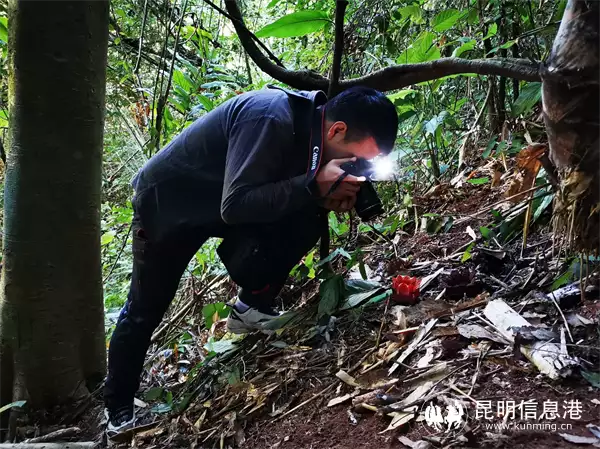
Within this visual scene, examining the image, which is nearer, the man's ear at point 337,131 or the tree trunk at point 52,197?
the man's ear at point 337,131

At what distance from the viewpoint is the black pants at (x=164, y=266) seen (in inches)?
72.0

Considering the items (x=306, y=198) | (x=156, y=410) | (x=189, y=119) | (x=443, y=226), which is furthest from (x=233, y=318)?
(x=189, y=119)

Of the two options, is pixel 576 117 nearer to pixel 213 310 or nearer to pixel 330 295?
pixel 330 295

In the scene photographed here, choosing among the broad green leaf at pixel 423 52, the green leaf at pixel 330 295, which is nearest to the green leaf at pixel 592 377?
the green leaf at pixel 330 295

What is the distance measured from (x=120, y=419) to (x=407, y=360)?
114 cm

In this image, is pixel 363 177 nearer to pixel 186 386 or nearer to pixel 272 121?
pixel 272 121

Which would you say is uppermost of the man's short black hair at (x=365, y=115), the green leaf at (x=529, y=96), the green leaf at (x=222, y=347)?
the green leaf at (x=529, y=96)

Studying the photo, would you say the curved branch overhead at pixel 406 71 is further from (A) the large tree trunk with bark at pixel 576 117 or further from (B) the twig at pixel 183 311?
(B) the twig at pixel 183 311

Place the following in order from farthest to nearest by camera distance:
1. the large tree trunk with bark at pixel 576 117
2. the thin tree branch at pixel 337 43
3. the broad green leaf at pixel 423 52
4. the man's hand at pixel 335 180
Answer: the broad green leaf at pixel 423 52 < the thin tree branch at pixel 337 43 < the man's hand at pixel 335 180 < the large tree trunk with bark at pixel 576 117

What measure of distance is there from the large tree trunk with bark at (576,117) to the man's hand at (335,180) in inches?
22.7

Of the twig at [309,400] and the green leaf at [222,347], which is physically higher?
the twig at [309,400]

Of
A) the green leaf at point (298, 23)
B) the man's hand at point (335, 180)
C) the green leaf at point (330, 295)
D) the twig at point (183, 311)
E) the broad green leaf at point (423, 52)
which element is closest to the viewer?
the man's hand at point (335, 180)

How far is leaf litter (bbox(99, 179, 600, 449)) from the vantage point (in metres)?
1.12

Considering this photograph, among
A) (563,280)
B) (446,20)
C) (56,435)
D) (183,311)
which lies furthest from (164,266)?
(446,20)
